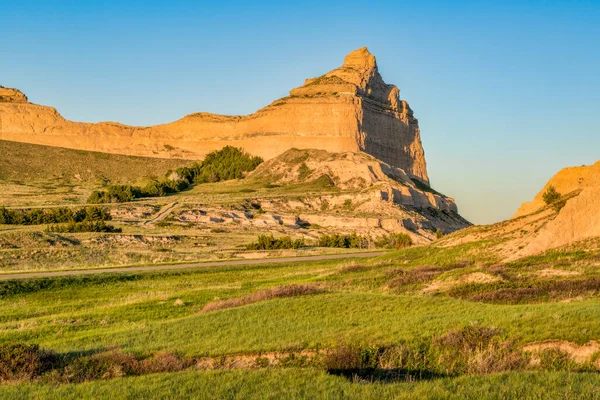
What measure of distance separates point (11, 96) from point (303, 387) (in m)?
145

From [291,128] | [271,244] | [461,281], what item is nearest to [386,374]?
[461,281]

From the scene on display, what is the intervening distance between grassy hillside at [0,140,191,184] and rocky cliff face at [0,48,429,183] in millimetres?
3712

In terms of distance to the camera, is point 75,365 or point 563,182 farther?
point 563,182

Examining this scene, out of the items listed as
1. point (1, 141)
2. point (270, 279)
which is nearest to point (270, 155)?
point (1, 141)

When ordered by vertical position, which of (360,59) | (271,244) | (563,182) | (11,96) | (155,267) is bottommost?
(155,267)

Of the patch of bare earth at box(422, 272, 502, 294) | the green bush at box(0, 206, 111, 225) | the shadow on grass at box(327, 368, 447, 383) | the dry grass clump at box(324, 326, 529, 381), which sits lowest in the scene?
the shadow on grass at box(327, 368, 447, 383)

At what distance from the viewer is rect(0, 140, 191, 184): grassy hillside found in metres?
114

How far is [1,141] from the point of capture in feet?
411

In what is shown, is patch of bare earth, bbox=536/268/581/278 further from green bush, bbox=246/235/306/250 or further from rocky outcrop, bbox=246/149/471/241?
rocky outcrop, bbox=246/149/471/241

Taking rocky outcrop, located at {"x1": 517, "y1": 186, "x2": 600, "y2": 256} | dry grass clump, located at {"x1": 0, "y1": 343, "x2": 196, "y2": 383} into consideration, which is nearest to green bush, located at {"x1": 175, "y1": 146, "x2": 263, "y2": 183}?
rocky outcrop, located at {"x1": 517, "y1": 186, "x2": 600, "y2": 256}

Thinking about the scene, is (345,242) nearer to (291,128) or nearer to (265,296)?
(265,296)

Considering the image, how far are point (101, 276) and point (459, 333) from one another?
21321 millimetres

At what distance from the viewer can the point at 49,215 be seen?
6425 cm

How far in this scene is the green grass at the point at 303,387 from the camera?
8.18m
